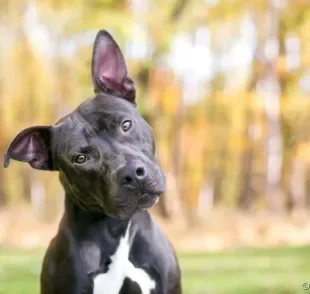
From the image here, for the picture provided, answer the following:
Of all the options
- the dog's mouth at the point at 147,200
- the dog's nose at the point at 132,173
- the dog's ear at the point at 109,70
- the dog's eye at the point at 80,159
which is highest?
the dog's ear at the point at 109,70

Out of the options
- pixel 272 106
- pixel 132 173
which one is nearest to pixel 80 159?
pixel 132 173

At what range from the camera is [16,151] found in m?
1.89

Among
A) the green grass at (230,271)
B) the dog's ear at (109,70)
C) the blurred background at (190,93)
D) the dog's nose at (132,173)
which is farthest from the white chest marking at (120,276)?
the blurred background at (190,93)

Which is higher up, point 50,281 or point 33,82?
point 33,82

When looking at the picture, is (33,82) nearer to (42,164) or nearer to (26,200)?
(26,200)

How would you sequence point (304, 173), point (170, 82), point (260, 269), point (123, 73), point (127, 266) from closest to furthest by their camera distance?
1. point (127, 266)
2. point (123, 73)
3. point (260, 269)
4. point (170, 82)
5. point (304, 173)

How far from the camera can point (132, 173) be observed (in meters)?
1.64

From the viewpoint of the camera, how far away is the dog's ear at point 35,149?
1.87m

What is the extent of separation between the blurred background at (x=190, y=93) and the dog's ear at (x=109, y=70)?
3.39m

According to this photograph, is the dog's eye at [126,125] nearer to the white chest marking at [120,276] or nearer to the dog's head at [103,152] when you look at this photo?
the dog's head at [103,152]

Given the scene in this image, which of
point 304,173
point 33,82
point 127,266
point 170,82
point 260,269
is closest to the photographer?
point 127,266

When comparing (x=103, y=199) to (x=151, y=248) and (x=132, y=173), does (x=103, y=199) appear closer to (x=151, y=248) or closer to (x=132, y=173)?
(x=132, y=173)

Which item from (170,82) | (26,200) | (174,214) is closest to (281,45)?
(170,82)

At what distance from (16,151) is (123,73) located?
430 millimetres
